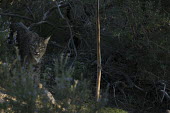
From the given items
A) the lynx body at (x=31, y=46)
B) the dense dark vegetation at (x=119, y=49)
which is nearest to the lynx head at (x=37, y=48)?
the lynx body at (x=31, y=46)

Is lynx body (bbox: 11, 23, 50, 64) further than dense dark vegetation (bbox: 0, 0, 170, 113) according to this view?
No

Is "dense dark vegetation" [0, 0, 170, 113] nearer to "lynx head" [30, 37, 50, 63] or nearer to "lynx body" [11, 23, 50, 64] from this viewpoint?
"lynx body" [11, 23, 50, 64]

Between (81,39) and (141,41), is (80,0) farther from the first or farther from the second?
(141,41)

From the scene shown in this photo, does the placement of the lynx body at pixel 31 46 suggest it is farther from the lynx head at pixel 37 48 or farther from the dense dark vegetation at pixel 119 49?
the dense dark vegetation at pixel 119 49

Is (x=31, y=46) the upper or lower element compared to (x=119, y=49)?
upper

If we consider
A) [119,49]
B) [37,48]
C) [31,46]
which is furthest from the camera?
[119,49]

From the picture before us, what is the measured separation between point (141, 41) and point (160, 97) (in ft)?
5.28

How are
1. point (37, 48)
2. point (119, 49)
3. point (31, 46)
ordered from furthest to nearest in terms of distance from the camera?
1. point (119, 49)
2. point (31, 46)
3. point (37, 48)

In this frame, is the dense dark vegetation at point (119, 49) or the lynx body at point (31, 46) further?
the dense dark vegetation at point (119, 49)

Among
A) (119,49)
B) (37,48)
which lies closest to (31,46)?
(37,48)

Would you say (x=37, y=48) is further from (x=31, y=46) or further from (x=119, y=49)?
(x=119, y=49)

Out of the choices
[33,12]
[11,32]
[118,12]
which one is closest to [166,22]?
[118,12]

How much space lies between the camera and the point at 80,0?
8.13m

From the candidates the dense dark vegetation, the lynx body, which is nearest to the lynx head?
the lynx body
